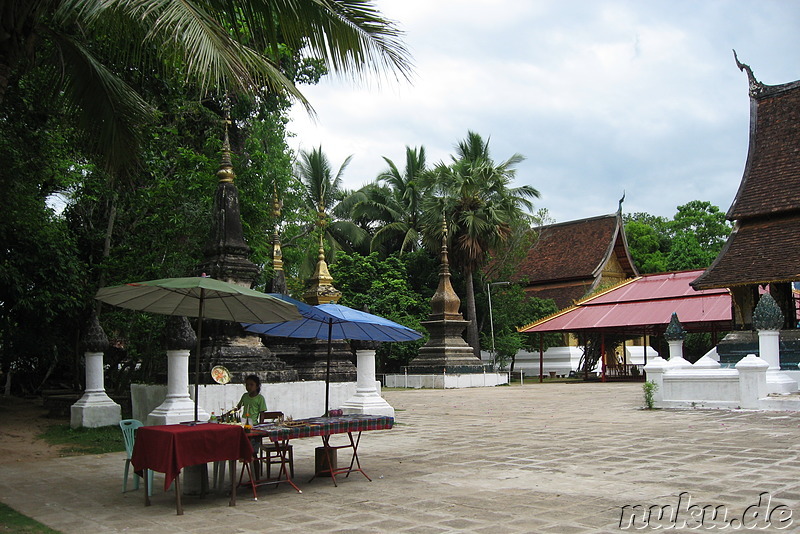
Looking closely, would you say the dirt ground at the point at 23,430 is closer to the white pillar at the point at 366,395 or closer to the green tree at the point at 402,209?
the white pillar at the point at 366,395

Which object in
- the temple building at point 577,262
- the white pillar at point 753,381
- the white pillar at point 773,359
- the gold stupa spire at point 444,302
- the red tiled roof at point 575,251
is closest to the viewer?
the white pillar at point 753,381

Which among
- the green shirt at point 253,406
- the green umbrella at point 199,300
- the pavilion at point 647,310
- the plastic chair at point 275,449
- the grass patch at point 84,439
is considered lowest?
the grass patch at point 84,439

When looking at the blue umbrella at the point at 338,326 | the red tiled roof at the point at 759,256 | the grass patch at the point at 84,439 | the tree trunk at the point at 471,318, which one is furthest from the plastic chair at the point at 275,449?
the tree trunk at the point at 471,318

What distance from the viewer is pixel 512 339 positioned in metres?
29.6

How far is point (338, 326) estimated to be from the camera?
339 inches

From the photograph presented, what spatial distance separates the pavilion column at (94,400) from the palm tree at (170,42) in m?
5.03

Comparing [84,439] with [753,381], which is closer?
[84,439]

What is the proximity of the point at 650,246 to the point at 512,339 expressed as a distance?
58.0 ft

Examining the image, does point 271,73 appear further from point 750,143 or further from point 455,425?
point 750,143

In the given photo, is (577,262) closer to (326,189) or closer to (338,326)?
(326,189)

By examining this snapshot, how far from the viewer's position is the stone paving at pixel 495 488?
5.14 meters

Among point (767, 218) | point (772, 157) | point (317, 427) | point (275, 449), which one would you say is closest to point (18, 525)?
point (275, 449)

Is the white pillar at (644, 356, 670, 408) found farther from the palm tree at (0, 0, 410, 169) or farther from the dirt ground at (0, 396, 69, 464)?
the dirt ground at (0, 396, 69, 464)

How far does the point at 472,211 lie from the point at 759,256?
12957 mm
